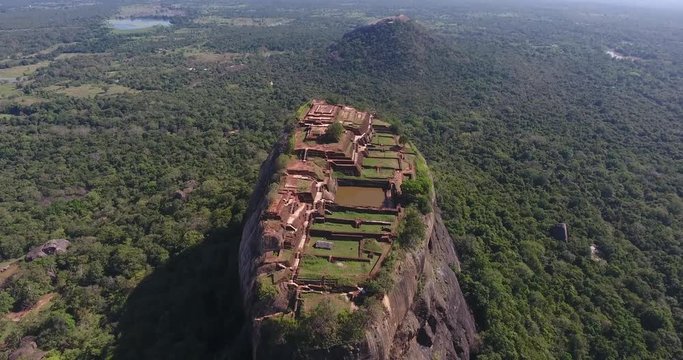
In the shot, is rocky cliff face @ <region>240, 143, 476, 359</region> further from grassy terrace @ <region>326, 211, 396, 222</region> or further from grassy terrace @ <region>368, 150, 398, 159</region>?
grassy terrace @ <region>368, 150, 398, 159</region>

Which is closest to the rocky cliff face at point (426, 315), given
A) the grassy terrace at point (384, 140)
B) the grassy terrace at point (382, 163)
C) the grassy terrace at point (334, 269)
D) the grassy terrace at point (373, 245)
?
the grassy terrace at point (373, 245)

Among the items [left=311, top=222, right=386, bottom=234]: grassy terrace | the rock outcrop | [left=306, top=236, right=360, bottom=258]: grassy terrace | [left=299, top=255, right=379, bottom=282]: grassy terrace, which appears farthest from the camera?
the rock outcrop

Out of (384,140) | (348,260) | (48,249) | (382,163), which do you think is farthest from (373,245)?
(48,249)

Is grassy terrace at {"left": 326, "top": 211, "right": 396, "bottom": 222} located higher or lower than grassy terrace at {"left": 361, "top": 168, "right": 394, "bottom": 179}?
lower

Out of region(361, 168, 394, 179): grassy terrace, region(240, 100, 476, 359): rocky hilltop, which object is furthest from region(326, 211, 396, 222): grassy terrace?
region(361, 168, 394, 179): grassy terrace

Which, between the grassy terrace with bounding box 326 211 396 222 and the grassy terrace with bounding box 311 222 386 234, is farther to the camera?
the grassy terrace with bounding box 326 211 396 222

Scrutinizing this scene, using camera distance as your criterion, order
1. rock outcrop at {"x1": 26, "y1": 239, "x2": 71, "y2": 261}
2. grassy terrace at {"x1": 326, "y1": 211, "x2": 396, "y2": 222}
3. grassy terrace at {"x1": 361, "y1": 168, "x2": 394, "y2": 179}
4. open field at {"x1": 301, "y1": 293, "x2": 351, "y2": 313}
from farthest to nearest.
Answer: rock outcrop at {"x1": 26, "y1": 239, "x2": 71, "y2": 261} < grassy terrace at {"x1": 361, "y1": 168, "x2": 394, "y2": 179} < grassy terrace at {"x1": 326, "y1": 211, "x2": 396, "y2": 222} < open field at {"x1": 301, "y1": 293, "x2": 351, "y2": 313}

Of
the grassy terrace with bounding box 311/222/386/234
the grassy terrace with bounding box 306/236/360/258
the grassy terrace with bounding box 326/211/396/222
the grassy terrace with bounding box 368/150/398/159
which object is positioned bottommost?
the grassy terrace with bounding box 306/236/360/258
